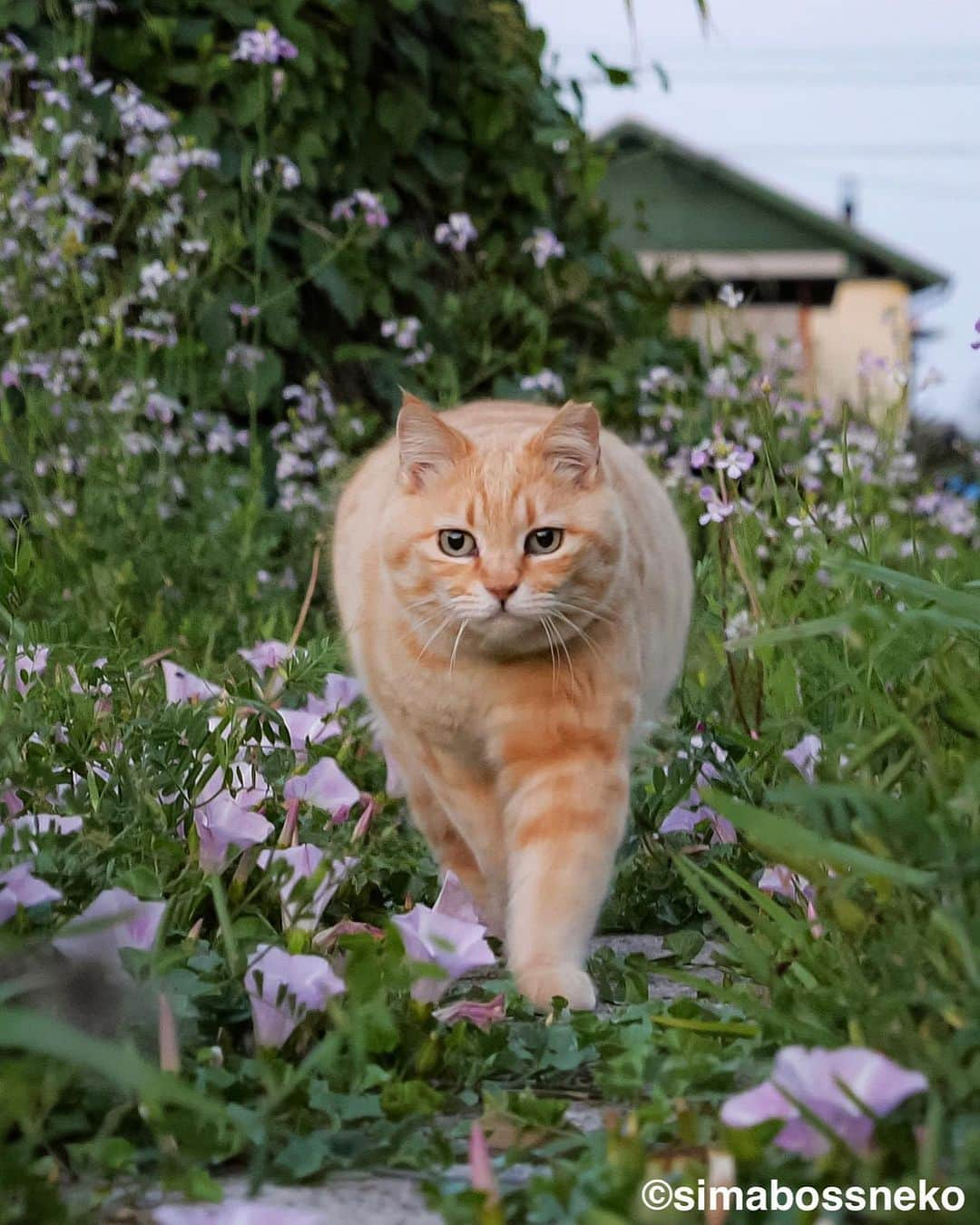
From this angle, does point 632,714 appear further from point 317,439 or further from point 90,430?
point 317,439

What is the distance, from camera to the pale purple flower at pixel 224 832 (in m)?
1.88

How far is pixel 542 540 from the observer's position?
275cm

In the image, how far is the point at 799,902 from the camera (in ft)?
6.12

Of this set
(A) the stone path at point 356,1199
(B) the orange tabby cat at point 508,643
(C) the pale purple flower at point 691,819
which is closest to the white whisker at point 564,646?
(B) the orange tabby cat at point 508,643

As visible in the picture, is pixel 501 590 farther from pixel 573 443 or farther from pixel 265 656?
pixel 265 656

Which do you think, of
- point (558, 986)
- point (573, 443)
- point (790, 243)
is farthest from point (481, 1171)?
point (790, 243)

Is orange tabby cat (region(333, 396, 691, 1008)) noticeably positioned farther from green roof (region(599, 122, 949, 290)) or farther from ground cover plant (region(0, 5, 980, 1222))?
green roof (region(599, 122, 949, 290))

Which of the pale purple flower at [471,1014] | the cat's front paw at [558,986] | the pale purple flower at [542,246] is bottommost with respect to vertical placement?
the cat's front paw at [558,986]

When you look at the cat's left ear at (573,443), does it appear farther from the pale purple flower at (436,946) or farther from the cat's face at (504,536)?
the pale purple flower at (436,946)

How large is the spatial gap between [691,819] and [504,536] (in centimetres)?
59

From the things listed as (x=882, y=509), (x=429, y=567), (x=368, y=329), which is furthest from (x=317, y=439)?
(x=429, y=567)

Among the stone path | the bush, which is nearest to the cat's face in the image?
the stone path

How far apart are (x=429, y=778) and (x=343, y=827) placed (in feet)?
1.73

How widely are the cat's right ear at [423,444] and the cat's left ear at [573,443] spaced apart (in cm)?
15
